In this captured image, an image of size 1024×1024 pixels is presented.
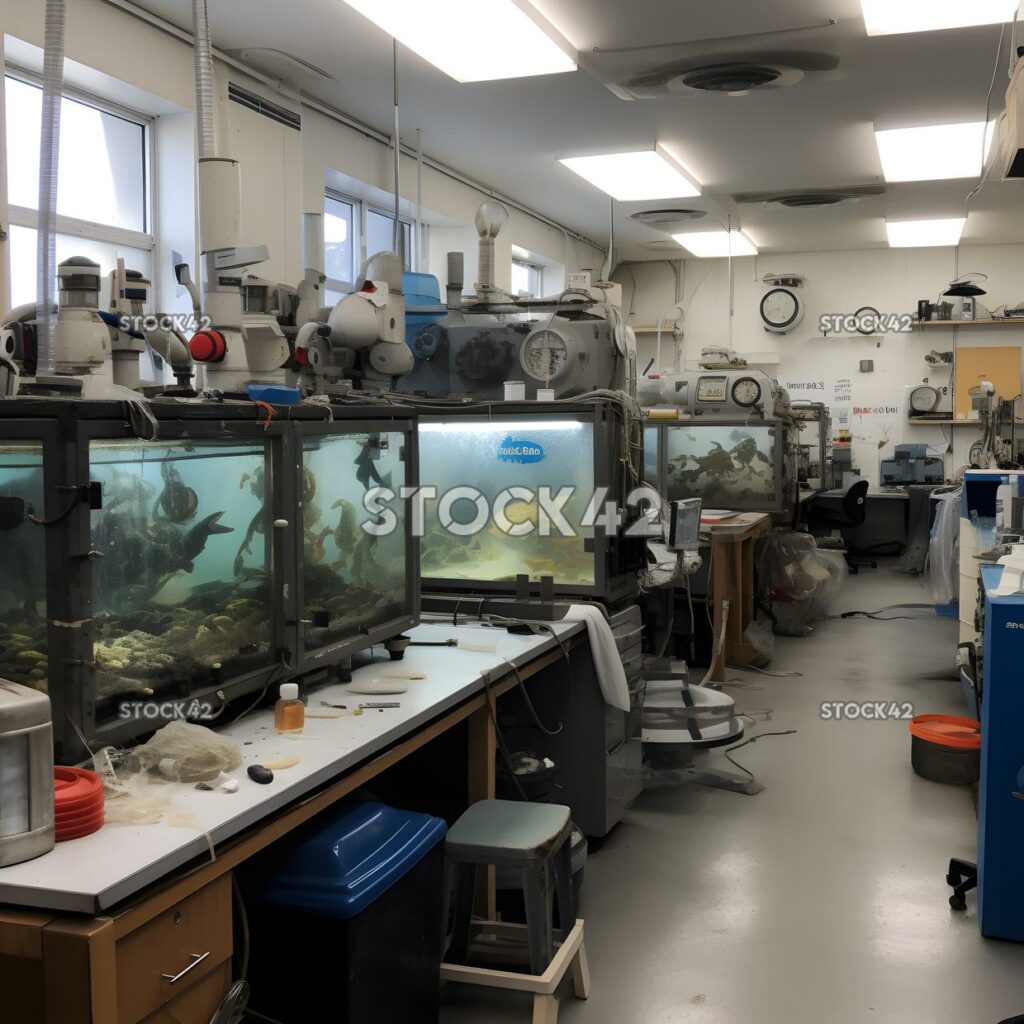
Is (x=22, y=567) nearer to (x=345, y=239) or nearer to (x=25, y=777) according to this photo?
(x=25, y=777)

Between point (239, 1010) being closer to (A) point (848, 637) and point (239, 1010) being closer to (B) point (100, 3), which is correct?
(B) point (100, 3)

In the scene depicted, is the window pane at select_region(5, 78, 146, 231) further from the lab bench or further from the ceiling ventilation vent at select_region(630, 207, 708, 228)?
the ceiling ventilation vent at select_region(630, 207, 708, 228)

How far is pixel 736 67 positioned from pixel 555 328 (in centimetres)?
196

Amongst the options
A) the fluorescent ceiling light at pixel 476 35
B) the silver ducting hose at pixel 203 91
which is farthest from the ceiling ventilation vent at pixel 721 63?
the silver ducting hose at pixel 203 91

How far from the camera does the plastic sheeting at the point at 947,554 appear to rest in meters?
5.67

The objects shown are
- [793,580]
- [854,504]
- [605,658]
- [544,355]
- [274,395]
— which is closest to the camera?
[274,395]

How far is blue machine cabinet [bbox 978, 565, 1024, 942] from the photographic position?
8.47 ft

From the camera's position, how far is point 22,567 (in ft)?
5.56

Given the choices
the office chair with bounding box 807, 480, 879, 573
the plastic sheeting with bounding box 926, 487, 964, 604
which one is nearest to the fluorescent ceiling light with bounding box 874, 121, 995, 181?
the plastic sheeting with bounding box 926, 487, 964, 604

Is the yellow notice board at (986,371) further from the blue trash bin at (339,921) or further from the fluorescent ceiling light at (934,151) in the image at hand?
the blue trash bin at (339,921)

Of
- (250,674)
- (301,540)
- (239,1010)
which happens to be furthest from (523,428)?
(239,1010)

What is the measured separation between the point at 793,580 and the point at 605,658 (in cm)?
368

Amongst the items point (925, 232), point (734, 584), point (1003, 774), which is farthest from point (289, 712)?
point (925, 232)

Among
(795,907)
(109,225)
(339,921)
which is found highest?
(109,225)
